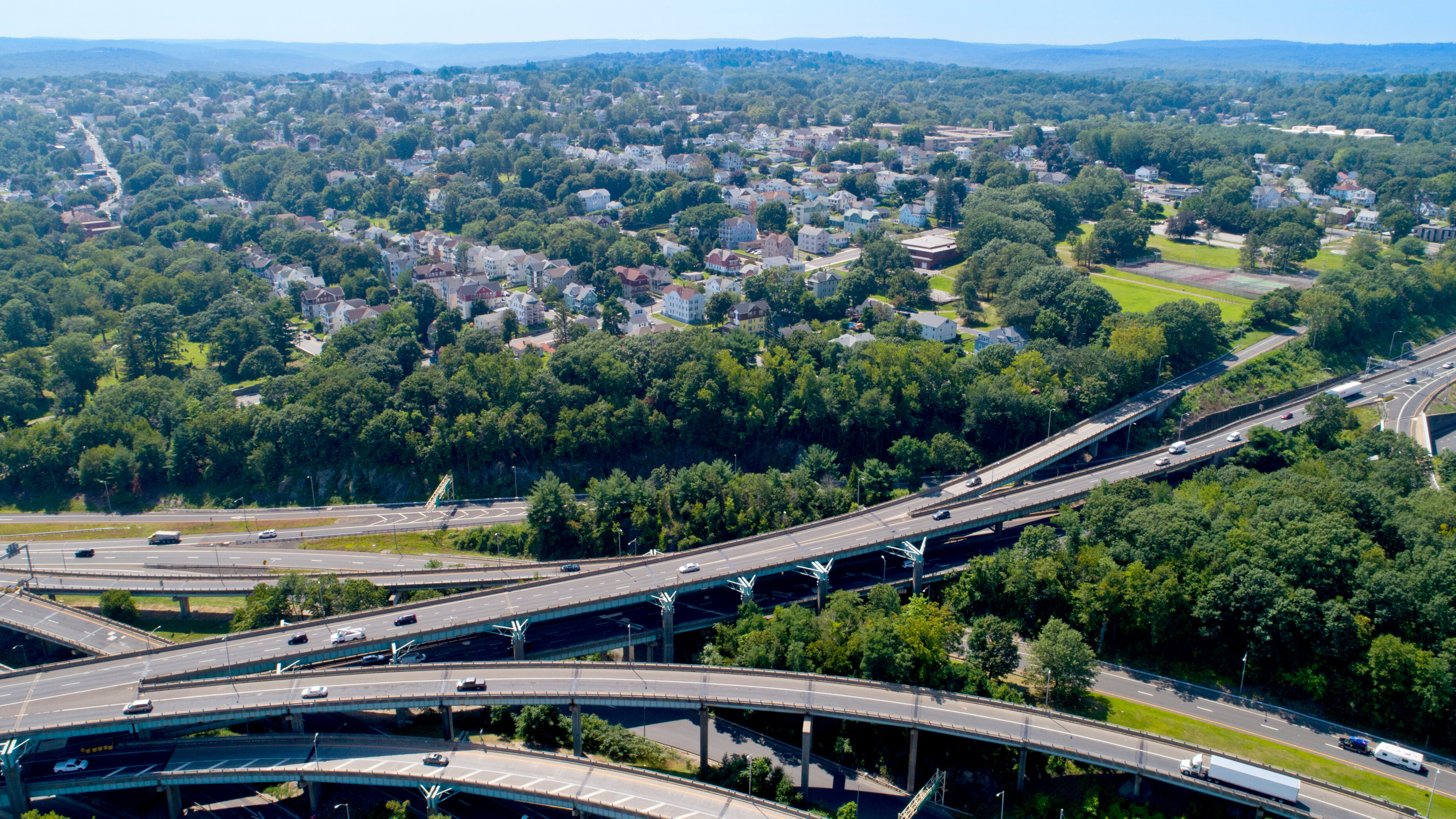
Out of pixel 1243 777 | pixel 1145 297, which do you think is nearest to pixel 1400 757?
pixel 1243 777

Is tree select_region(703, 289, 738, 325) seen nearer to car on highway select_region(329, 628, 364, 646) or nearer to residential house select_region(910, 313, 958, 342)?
residential house select_region(910, 313, 958, 342)

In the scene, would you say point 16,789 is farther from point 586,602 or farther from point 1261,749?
point 1261,749

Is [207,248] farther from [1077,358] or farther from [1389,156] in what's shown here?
[1389,156]

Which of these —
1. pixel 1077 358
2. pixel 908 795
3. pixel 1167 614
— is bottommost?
pixel 908 795

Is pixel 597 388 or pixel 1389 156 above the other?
pixel 1389 156

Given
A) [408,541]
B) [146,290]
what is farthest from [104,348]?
[408,541]

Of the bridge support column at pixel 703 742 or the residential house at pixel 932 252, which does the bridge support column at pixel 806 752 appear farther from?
the residential house at pixel 932 252
